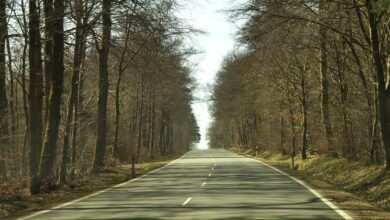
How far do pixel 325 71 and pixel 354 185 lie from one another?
1151 centimetres

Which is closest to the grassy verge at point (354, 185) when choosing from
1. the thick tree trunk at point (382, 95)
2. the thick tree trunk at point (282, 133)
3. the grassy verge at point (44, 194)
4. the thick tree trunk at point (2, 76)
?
the thick tree trunk at point (382, 95)

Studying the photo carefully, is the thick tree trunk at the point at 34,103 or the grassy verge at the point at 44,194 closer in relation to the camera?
the grassy verge at the point at 44,194

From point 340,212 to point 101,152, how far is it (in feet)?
57.9

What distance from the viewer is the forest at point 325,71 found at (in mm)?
20000

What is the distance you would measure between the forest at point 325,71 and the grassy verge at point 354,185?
38.2 inches

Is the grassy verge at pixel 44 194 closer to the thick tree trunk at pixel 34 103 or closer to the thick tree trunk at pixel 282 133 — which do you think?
the thick tree trunk at pixel 34 103

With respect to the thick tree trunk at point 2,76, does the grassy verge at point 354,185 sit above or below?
below

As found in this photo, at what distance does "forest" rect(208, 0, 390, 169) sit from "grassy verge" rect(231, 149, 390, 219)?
969 mm

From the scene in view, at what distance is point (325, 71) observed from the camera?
3142cm

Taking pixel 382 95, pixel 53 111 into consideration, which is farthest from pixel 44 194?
pixel 382 95

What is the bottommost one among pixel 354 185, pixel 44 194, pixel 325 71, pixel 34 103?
pixel 354 185

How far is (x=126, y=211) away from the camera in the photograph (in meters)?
13.4

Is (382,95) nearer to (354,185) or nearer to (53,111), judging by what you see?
(354,185)

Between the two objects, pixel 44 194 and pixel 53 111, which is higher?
pixel 53 111
